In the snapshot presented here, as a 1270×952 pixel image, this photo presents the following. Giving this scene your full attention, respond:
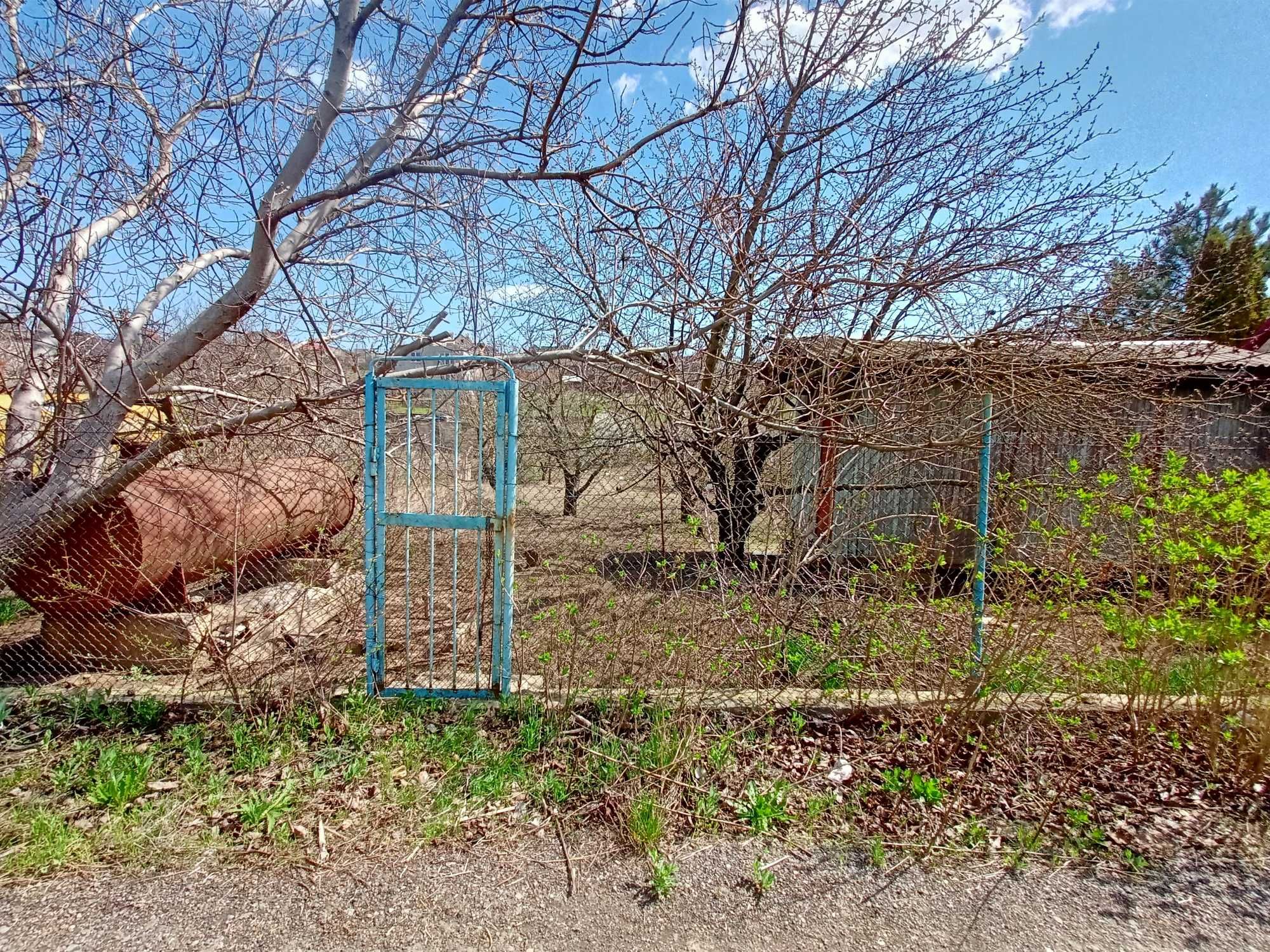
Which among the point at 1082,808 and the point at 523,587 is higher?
the point at 523,587

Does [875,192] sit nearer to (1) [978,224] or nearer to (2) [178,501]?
(1) [978,224]

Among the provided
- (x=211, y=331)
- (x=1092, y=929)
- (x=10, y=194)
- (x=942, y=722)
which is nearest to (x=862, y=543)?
(x=942, y=722)

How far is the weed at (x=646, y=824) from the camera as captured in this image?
89.9 inches

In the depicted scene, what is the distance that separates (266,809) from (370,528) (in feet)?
4.05

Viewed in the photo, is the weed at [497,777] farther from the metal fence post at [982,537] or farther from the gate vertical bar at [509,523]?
the metal fence post at [982,537]

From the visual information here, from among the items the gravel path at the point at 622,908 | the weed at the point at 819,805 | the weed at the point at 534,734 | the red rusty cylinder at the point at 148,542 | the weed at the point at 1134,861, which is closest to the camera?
the gravel path at the point at 622,908

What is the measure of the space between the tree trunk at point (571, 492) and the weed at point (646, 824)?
3248 millimetres

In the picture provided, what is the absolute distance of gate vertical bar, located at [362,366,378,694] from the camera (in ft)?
9.59

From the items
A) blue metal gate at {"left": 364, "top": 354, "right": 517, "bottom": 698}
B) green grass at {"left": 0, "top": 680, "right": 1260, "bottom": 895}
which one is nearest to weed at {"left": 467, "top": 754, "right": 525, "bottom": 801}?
green grass at {"left": 0, "top": 680, "right": 1260, "bottom": 895}

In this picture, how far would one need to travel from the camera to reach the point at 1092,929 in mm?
1966

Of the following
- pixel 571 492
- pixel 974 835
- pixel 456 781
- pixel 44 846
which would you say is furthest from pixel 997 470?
pixel 44 846

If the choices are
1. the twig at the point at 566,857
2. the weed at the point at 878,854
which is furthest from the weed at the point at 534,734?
the weed at the point at 878,854

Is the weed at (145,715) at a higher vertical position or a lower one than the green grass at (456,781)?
higher

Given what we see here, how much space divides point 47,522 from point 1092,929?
16.9ft
